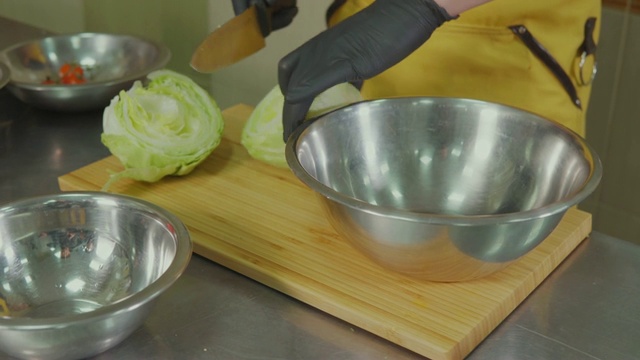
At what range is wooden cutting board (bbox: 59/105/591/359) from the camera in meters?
1.03

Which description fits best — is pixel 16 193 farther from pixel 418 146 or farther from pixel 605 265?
pixel 605 265

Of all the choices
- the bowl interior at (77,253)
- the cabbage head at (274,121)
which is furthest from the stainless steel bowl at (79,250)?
the cabbage head at (274,121)

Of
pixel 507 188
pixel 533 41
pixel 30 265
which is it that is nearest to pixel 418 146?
pixel 507 188

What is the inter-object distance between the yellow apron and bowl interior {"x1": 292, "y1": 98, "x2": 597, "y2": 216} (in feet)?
0.88

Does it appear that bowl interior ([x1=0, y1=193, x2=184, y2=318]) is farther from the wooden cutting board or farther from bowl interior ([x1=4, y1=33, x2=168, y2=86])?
bowl interior ([x1=4, y1=33, x2=168, y2=86])

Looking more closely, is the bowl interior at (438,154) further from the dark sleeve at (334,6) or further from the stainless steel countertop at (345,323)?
the dark sleeve at (334,6)

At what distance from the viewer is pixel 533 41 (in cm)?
146

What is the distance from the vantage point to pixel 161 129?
4.43 feet

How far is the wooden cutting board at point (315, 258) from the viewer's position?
40.4 inches

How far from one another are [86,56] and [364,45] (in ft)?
2.51

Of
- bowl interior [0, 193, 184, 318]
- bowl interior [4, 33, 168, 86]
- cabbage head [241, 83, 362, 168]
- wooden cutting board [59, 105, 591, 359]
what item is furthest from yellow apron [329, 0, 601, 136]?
bowl interior [0, 193, 184, 318]

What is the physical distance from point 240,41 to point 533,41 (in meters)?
0.48

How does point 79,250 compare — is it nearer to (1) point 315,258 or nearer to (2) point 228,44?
(1) point 315,258

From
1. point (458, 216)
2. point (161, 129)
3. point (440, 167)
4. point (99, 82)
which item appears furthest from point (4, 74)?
point (458, 216)
